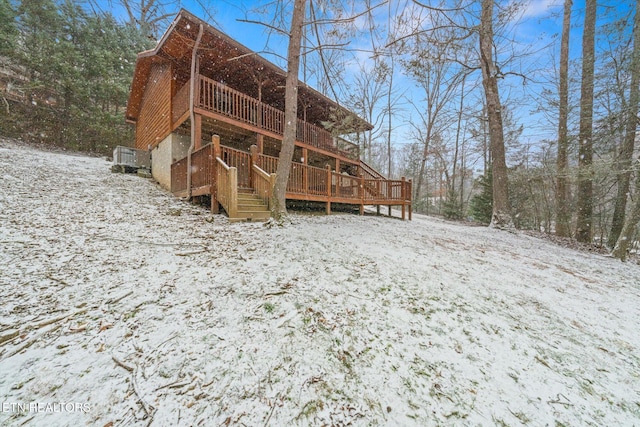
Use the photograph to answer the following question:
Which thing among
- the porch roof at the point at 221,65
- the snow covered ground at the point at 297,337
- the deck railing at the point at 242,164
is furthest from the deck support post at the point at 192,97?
the snow covered ground at the point at 297,337

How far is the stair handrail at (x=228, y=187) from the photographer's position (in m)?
4.78

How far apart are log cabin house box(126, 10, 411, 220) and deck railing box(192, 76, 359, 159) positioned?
0.03 metres

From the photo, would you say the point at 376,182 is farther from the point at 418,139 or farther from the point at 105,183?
the point at 418,139

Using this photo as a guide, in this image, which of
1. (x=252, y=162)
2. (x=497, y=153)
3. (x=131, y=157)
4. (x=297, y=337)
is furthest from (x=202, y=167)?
(x=497, y=153)

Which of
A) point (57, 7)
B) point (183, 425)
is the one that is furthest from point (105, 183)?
point (57, 7)

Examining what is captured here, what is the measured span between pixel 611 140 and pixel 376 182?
19.9 feet

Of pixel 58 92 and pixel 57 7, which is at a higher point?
pixel 57 7

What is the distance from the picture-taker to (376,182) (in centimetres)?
940

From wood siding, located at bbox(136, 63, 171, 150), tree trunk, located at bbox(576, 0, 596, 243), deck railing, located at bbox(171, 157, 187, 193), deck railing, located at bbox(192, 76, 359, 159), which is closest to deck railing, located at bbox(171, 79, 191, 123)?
wood siding, located at bbox(136, 63, 171, 150)

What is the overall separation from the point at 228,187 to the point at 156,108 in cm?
790

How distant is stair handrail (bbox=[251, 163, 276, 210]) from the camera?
17.6ft

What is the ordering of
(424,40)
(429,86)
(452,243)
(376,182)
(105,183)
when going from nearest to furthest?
(452,243) < (424,40) < (105,183) < (376,182) < (429,86)

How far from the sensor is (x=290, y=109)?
514 centimetres

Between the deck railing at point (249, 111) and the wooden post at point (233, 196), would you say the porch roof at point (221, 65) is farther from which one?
the wooden post at point (233, 196)
